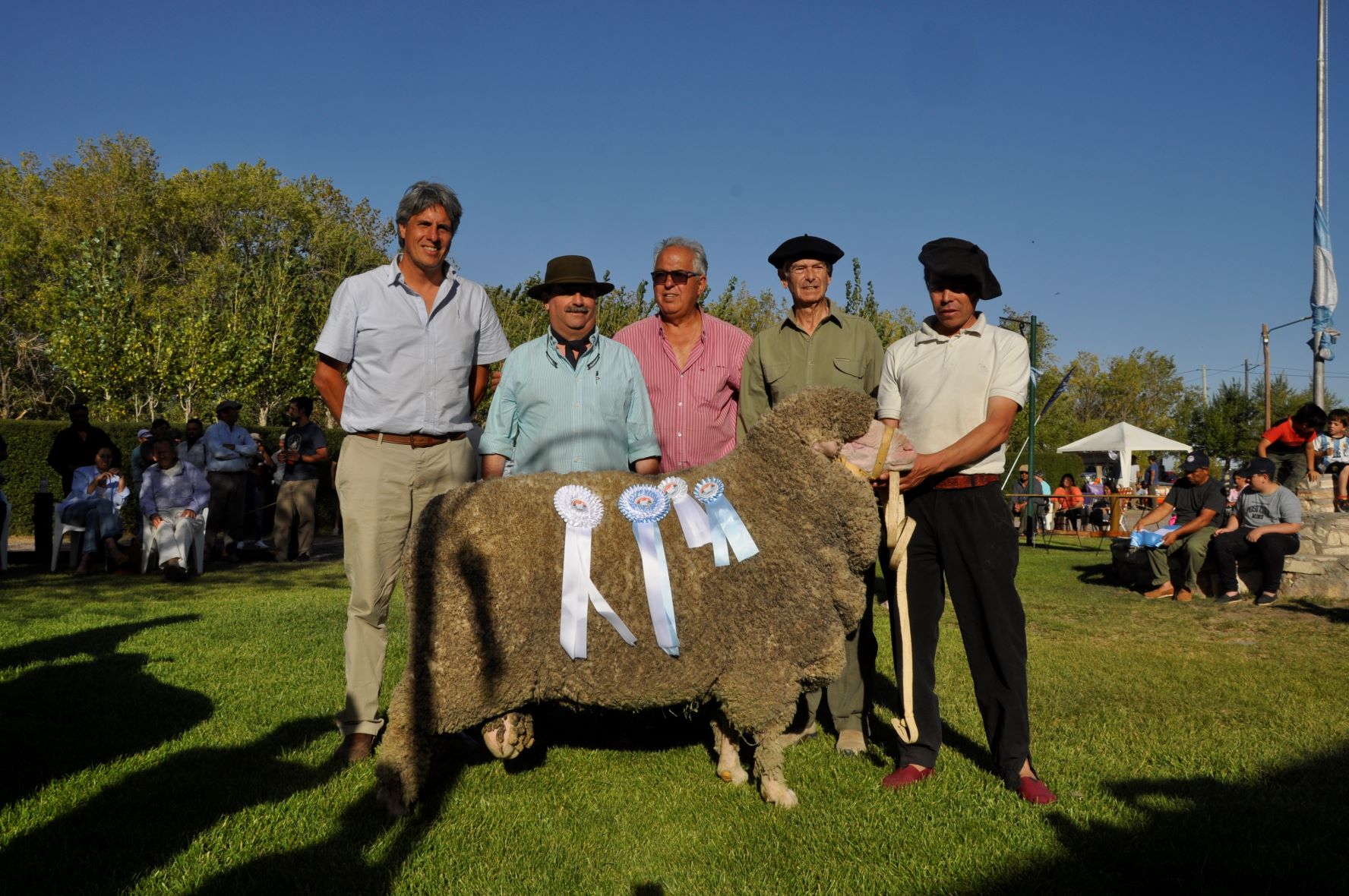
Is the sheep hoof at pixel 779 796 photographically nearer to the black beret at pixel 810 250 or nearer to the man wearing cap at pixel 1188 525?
the black beret at pixel 810 250

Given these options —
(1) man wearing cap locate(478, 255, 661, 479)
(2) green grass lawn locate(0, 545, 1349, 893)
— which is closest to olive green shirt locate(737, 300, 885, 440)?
(1) man wearing cap locate(478, 255, 661, 479)

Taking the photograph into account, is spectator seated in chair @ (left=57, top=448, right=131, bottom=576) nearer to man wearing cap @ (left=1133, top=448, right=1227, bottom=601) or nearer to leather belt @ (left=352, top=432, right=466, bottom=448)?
leather belt @ (left=352, top=432, right=466, bottom=448)

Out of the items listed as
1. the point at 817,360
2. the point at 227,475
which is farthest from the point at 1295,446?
the point at 227,475

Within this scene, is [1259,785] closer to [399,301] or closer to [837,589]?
[837,589]

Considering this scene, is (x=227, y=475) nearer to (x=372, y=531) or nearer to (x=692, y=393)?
(x=372, y=531)

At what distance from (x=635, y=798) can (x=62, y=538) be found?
11.6 metres

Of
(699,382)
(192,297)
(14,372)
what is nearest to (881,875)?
Answer: (699,382)

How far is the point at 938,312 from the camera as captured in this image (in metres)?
4.51

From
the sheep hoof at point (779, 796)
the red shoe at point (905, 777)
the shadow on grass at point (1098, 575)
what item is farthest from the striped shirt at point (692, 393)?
the shadow on grass at point (1098, 575)

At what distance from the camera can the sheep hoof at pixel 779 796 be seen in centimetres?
418

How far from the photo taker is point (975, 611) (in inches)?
176

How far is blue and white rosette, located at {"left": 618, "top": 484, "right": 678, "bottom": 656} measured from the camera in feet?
12.9

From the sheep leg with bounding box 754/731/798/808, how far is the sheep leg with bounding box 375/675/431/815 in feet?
5.14

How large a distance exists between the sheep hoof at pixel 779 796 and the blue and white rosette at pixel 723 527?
115 cm
